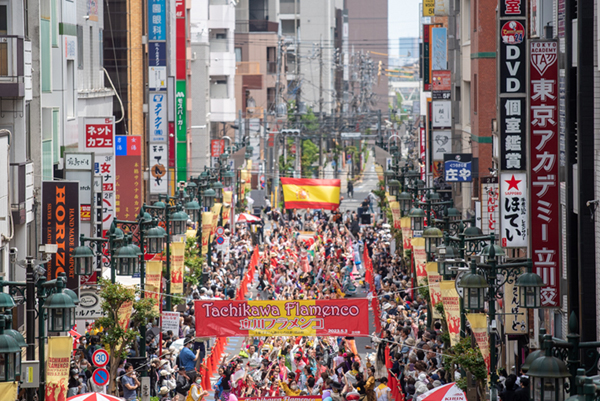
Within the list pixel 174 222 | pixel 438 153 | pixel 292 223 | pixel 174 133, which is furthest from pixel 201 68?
pixel 174 222

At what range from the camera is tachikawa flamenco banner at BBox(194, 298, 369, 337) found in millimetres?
20844

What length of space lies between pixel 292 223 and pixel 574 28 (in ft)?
131

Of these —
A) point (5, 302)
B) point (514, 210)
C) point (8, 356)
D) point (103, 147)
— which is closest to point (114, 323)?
point (5, 302)

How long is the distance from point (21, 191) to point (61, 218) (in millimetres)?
1025

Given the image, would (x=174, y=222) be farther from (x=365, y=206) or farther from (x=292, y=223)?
(x=365, y=206)

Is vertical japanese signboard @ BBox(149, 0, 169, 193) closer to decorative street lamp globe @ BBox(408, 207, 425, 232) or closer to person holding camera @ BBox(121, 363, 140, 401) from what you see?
decorative street lamp globe @ BBox(408, 207, 425, 232)

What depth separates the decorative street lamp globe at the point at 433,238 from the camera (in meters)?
22.8

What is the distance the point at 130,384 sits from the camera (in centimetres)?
1947

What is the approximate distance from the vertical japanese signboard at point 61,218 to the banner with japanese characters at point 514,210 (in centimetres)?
911

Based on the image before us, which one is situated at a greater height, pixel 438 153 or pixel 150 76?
pixel 150 76

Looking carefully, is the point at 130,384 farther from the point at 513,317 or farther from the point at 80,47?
the point at 80,47

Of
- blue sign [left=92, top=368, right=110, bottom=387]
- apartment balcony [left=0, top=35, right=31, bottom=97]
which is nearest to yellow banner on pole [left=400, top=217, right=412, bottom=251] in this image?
apartment balcony [left=0, top=35, right=31, bottom=97]

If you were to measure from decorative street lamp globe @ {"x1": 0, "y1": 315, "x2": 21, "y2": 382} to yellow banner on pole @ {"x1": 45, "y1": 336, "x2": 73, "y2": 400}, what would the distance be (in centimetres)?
407

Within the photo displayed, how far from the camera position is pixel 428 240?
2300 centimetres
